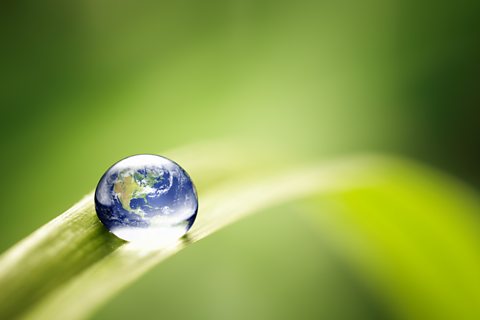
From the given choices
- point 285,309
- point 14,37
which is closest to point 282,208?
point 285,309

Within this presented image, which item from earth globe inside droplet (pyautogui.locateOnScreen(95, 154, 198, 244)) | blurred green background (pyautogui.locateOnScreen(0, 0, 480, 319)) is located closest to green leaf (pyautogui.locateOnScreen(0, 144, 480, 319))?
earth globe inside droplet (pyautogui.locateOnScreen(95, 154, 198, 244))

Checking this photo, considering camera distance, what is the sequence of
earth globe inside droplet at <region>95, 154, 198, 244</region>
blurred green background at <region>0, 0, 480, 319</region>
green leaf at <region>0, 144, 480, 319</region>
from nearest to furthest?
green leaf at <region>0, 144, 480, 319</region> → earth globe inside droplet at <region>95, 154, 198, 244</region> → blurred green background at <region>0, 0, 480, 319</region>

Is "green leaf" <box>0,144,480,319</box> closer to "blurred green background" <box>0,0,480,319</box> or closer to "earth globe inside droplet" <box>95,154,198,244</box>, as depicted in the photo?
"earth globe inside droplet" <box>95,154,198,244</box>

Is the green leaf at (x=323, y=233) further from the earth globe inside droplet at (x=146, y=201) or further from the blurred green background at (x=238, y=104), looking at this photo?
the blurred green background at (x=238, y=104)

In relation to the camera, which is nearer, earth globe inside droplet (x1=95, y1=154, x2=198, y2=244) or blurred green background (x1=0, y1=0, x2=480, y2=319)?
earth globe inside droplet (x1=95, y1=154, x2=198, y2=244)

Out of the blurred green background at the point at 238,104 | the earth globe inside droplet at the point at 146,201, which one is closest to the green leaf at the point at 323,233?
the earth globe inside droplet at the point at 146,201

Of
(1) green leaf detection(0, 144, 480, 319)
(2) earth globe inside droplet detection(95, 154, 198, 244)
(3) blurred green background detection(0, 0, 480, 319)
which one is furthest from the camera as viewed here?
(3) blurred green background detection(0, 0, 480, 319)

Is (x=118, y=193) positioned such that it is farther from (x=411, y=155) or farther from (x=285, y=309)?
(x=411, y=155)
